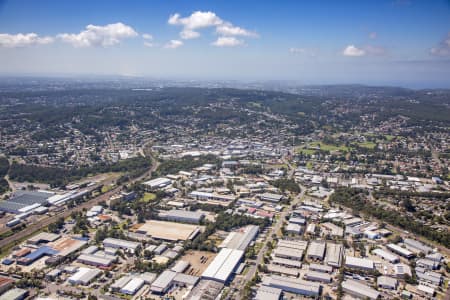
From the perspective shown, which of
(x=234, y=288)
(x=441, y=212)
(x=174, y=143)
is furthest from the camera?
(x=174, y=143)

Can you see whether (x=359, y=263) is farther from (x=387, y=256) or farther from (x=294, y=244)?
(x=294, y=244)

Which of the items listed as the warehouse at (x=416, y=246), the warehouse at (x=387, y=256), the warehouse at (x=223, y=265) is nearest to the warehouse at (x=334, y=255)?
the warehouse at (x=387, y=256)

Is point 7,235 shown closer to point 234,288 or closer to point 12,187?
point 12,187

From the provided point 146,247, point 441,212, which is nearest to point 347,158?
point 441,212

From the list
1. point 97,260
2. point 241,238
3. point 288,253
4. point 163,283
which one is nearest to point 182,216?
point 241,238

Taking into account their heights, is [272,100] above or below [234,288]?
above

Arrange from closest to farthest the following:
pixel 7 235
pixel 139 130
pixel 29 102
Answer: pixel 7 235 → pixel 139 130 → pixel 29 102

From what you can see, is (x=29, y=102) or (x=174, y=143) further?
(x=29, y=102)
